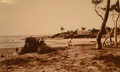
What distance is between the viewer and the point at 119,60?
12.5m

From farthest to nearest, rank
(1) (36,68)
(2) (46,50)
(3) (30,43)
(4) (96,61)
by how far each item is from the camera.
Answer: (3) (30,43) < (2) (46,50) < (4) (96,61) < (1) (36,68)

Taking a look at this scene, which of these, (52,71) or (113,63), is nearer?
(52,71)

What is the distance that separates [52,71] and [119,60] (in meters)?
4.89

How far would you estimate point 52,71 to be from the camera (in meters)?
10.8

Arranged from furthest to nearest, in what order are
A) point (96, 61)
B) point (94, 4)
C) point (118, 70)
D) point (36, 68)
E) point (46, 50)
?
point (94, 4), point (46, 50), point (96, 61), point (36, 68), point (118, 70)

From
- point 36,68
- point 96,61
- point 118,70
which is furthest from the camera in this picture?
point 96,61

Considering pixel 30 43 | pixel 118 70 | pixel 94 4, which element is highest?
pixel 94 4

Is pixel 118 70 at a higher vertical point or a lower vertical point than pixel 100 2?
lower

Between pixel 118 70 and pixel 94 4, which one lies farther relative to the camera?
pixel 94 4

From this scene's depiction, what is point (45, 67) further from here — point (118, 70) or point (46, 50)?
point (46, 50)

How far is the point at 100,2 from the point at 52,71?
54.5 feet

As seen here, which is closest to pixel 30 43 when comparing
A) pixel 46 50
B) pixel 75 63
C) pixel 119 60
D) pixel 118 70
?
pixel 46 50

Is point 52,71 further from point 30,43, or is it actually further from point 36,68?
point 30,43

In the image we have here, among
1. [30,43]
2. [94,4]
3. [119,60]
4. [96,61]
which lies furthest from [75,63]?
[94,4]
